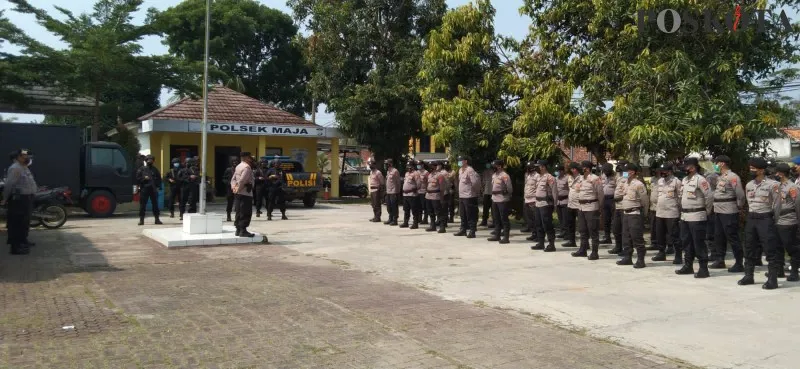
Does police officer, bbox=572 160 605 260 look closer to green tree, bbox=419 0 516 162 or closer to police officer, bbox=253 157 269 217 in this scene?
green tree, bbox=419 0 516 162

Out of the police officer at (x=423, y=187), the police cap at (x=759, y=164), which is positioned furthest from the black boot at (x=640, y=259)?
the police officer at (x=423, y=187)

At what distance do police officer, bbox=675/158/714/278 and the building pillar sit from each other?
2027cm

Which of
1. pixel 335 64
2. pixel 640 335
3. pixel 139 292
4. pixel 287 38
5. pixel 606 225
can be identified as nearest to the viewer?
pixel 640 335

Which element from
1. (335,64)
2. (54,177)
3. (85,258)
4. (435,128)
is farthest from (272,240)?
(335,64)

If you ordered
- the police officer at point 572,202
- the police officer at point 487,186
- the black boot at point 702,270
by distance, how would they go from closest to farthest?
the black boot at point 702,270 < the police officer at point 572,202 < the police officer at point 487,186

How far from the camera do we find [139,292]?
8.01m

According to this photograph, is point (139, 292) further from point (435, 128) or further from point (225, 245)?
point (435, 128)

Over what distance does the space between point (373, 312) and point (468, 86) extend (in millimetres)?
9853

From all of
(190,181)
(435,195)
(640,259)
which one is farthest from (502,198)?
(190,181)

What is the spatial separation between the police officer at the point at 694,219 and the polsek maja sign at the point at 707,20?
3896mm

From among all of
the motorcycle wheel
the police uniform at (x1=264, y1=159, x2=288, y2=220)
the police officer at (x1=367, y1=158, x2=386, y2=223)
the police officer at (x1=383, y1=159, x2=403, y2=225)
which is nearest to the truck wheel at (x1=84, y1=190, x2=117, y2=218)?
the motorcycle wheel

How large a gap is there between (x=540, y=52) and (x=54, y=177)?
42.4ft

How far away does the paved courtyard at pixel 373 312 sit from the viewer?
5.52 meters

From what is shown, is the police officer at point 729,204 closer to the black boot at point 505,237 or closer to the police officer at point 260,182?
the black boot at point 505,237
